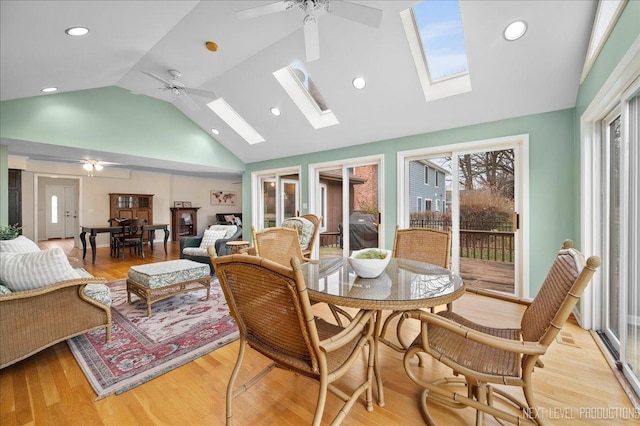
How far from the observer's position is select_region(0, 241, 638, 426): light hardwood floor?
1.47 metres

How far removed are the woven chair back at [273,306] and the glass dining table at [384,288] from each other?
11.4 inches

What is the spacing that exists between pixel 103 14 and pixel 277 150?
3605 mm

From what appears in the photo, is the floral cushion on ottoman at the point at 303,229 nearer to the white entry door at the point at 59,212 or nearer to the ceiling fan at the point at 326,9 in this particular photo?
the ceiling fan at the point at 326,9

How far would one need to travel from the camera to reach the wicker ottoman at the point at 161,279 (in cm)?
285

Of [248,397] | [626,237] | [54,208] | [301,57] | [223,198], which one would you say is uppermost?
[301,57]

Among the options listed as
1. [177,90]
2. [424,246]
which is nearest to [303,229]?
[424,246]

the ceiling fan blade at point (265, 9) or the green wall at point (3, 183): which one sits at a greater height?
the ceiling fan blade at point (265, 9)

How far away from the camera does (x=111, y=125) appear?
178 inches

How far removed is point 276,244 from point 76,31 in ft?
8.25

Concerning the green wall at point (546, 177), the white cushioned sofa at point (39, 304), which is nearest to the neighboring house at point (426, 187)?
the green wall at point (546, 177)

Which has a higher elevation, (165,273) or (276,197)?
(276,197)

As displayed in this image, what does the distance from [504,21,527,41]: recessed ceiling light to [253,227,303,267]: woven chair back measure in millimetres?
2736

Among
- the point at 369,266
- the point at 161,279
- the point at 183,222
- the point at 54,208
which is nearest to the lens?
the point at 369,266

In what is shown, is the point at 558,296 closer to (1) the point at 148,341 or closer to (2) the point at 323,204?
(1) the point at 148,341
